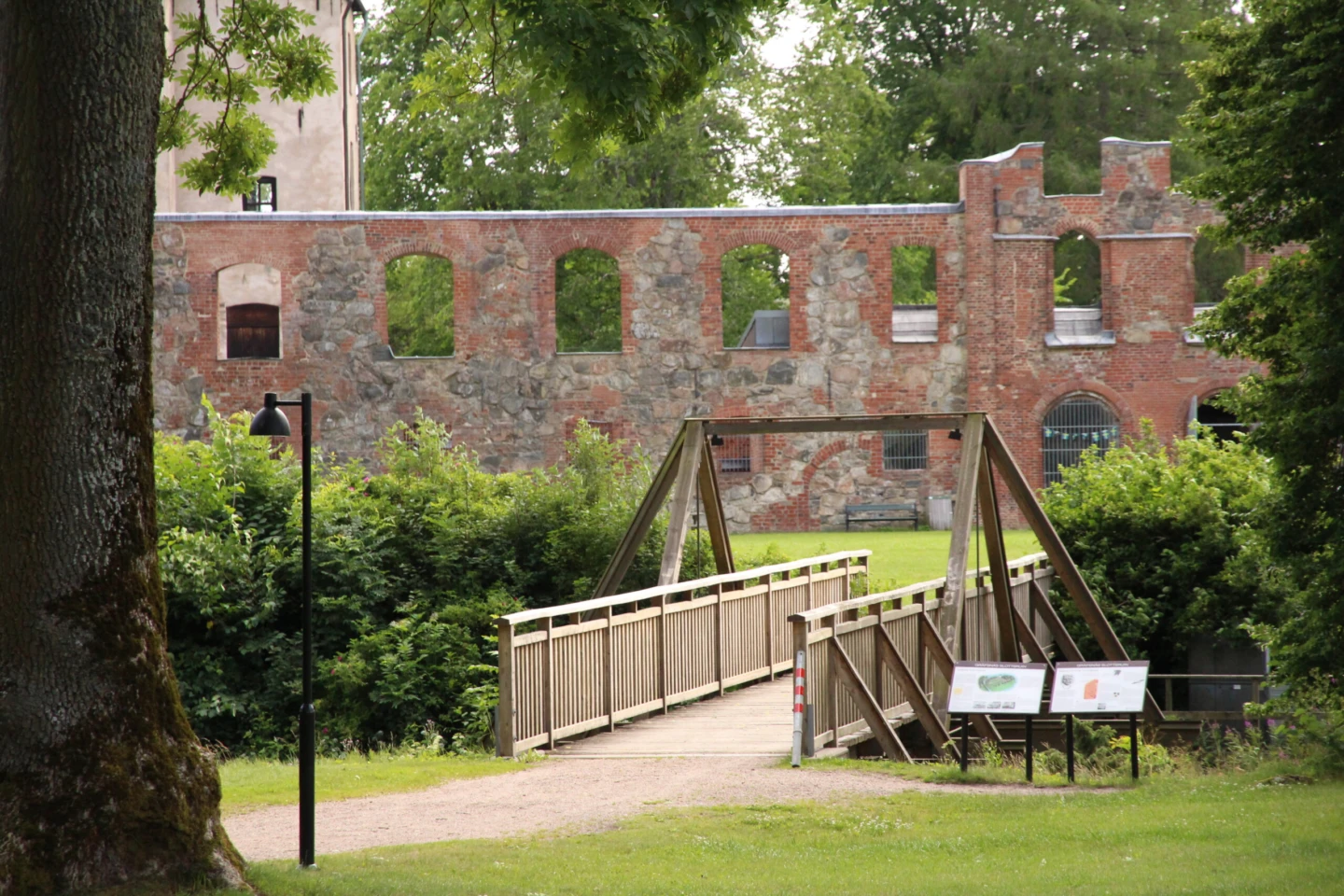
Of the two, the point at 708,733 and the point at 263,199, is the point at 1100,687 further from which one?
the point at 263,199

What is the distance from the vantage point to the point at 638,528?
14.8 m

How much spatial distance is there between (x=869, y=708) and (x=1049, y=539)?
154 inches

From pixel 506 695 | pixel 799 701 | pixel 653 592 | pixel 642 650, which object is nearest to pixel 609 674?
pixel 642 650

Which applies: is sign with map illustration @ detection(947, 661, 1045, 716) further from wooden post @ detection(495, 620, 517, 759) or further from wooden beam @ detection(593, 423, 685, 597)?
wooden beam @ detection(593, 423, 685, 597)

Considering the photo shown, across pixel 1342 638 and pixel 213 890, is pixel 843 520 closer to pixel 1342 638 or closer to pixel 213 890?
pixel 1342 638

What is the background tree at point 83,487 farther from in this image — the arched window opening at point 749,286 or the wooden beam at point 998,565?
the arched window opening at point 749,286

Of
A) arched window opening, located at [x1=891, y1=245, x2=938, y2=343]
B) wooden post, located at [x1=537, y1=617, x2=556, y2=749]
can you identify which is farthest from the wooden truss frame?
arched window opening, located at [x1=891, y1=245, x2=938, y2=343]

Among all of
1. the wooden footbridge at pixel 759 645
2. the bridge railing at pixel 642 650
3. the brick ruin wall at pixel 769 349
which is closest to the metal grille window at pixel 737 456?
the brick ruin wall at pixel 769 349

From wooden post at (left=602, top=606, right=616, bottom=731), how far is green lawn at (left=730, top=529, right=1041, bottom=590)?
7.00 metres

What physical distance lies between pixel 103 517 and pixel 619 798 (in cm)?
436

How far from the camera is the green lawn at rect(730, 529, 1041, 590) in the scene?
21609 mm

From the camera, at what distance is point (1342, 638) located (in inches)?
432

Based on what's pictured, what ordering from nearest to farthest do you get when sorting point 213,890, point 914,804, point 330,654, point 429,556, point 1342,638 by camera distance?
point 213,890 < point 914,804 < point 1342,638 < point 330,654 < point 429,556

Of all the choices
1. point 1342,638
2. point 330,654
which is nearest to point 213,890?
point 1342,638
